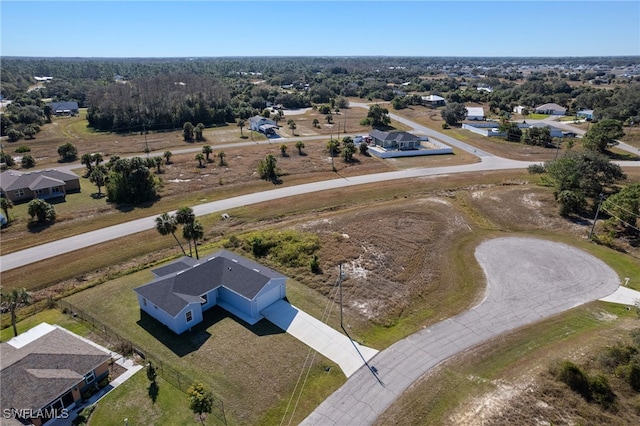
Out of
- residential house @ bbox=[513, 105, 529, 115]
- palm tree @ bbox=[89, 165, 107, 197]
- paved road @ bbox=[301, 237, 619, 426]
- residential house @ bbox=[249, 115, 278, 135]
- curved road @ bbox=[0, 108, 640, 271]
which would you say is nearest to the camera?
paved road @ bbox=[301, 237, 619, 426]

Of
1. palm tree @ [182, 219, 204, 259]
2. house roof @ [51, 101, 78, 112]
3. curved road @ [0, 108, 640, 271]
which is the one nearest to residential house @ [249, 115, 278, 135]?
curved road @ [0, 108, 640, 271]

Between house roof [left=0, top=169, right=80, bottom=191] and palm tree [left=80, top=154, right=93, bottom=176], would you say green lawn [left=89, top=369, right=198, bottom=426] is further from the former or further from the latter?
palm tree [left=80, top=154, right=93, bottom=176]

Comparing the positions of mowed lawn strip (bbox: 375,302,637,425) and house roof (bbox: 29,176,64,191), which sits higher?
→ house roof (bbox: 29,176,64,191)

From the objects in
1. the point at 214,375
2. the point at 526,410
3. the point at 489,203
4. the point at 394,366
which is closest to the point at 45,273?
the point at 214,375

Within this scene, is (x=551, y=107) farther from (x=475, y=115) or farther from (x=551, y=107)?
(x=475, y=115)

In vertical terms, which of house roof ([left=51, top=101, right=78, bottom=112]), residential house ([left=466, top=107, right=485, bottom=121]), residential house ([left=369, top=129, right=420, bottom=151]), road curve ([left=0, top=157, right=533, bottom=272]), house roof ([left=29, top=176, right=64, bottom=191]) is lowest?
road curve ([left=0, top=157, right=533, bottom=272])

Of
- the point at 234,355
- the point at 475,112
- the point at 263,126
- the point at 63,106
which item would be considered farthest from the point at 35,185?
the point at 475,112
